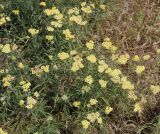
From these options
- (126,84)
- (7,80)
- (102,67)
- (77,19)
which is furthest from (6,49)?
(126,84)

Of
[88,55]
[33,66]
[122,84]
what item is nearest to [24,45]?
[33,66]

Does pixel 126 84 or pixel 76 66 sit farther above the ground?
pixel 76 66

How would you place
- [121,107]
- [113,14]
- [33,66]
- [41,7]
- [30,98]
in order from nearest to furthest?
[30,98]
[121,107]
[33,66]
[41,7]
[113,14]

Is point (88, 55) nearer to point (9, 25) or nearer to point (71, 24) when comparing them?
point (71, 24)

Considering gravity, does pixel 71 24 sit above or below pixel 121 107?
above

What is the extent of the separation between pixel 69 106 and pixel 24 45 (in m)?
0.78

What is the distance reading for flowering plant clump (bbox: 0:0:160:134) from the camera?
153 inches

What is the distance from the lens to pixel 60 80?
3998 millimetres

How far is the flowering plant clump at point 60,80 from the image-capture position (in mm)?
3885

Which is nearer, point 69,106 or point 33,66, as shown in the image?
point 69,106

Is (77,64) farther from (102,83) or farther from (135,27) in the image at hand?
(135,27)

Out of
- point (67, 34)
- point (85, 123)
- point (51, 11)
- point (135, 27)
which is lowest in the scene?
point (85, 123)

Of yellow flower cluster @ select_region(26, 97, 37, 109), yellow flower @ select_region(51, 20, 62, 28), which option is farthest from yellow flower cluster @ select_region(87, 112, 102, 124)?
yellow flower @ select_region(51, 20, 62, 28)

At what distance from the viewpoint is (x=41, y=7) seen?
15.2 ft
